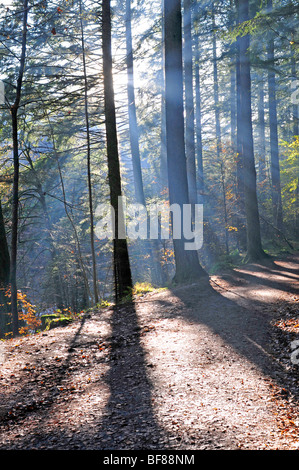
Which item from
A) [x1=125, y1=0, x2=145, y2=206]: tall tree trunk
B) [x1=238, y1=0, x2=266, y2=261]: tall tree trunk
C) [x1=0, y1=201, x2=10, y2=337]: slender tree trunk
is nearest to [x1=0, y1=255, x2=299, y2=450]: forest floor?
[x1=0, y1=201, x2=10, y2=337]: slender tree trunk

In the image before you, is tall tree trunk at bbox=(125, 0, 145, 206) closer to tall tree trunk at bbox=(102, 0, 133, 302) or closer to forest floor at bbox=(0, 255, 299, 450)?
tall tree trunk at bbox=(102, 0, 133, 302)

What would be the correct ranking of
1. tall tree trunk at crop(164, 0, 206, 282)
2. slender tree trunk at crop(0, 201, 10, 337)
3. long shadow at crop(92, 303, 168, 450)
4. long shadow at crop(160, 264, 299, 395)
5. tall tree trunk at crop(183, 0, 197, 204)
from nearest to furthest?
long shadow at crop(92, 303, 168, 450)
long shadow at crop(160, 264, 299, 395)
tall tree trunk at crop(164, 0, 206, 282)
slender tree trunk at crop(0, 201, 10, 337)
tall tree trunk at crop(183, 0, 197, 204)

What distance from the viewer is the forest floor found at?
2764mm

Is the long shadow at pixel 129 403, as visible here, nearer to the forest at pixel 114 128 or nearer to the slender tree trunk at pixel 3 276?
the forest at pixel 114 128

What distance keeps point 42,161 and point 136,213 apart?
610 centimetres

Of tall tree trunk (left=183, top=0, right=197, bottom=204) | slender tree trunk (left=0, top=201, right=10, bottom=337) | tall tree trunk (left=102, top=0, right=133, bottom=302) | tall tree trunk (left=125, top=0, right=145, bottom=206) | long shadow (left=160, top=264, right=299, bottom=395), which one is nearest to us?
long shadow (left=160, top=264, right=299, bottom=395)

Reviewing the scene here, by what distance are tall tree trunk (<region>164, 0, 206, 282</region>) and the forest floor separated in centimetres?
237

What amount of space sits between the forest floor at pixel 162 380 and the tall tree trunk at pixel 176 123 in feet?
7.77

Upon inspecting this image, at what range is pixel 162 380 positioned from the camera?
153 inches

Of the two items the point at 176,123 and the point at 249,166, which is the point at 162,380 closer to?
the point at 176,123

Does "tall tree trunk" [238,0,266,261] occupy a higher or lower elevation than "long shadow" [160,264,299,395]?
higher

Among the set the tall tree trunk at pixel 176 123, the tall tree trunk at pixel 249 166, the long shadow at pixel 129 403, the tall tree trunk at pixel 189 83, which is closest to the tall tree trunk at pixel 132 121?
the tall tree trunk at pixel 189 83

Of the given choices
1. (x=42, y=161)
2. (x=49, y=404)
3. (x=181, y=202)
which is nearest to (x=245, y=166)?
(x=181, y=202)

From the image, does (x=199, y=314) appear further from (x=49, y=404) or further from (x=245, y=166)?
(x=245, y=166)
